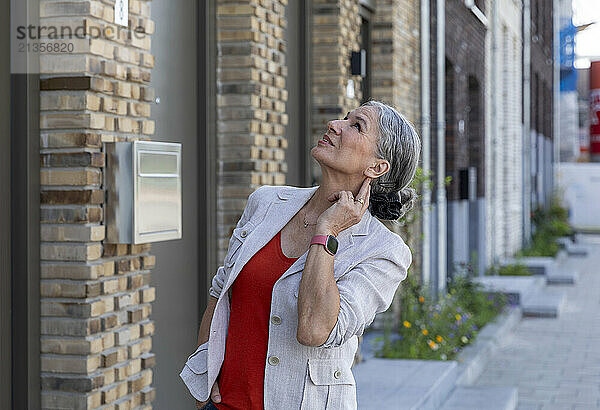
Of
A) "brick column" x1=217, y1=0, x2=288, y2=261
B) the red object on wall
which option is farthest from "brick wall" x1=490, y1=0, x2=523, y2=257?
the red object on wall

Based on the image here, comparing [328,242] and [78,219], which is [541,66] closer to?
[78,219]

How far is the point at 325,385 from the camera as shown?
2.65 metres

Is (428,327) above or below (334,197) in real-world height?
below

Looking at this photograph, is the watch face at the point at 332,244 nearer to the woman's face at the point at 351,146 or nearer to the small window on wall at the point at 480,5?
the woman's face at the point at 351,146

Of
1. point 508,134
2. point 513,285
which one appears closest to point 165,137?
point 513,285

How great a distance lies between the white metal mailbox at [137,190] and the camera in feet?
12.6

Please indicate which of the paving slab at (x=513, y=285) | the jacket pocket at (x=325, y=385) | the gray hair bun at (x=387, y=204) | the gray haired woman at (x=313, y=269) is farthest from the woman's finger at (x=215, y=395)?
the paving slab at (x=513, y=285)

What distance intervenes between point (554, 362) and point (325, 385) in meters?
7.51

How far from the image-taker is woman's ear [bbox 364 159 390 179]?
2691mm

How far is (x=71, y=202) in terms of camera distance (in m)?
3.78

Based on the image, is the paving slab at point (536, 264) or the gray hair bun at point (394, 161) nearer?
the gray hair bun at point (394, 161)

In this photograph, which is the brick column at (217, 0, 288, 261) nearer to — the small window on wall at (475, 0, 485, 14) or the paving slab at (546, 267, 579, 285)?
the small window on wall at (475, 0, 485, 14)

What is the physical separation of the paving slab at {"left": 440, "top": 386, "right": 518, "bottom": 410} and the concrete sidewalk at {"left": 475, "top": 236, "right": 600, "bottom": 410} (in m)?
0.48

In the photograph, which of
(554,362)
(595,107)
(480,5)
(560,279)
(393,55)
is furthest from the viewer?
(595,107)
